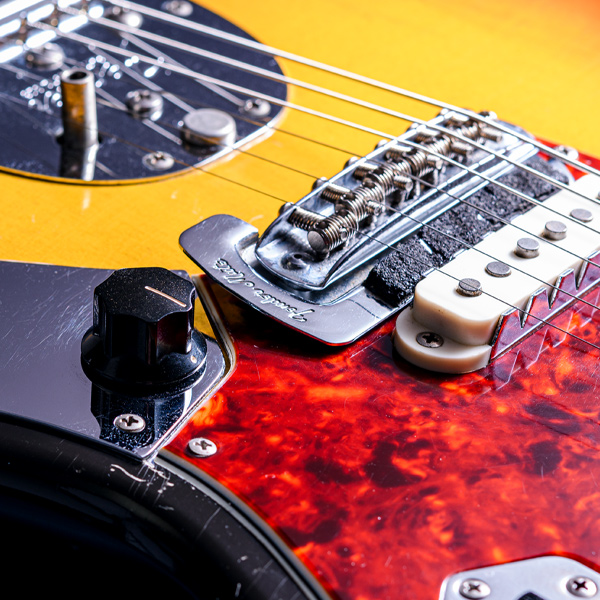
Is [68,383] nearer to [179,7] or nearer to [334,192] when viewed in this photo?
[334,192]

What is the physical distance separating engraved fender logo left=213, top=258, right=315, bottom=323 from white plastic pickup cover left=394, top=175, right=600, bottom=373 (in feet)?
0.27

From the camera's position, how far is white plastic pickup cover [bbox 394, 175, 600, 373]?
0.74 metres

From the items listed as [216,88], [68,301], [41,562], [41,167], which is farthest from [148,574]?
[216,88]

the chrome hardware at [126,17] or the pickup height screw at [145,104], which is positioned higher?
the chrome hardware at [126,17]

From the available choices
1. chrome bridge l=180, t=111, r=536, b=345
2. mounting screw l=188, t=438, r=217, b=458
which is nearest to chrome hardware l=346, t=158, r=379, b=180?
chrome bridge l=180, t=111, r=536, b=345

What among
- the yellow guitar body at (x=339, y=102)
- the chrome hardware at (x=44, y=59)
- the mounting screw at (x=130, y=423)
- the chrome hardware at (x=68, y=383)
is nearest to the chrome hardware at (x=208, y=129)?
the yellow guitar body at (x=339, y=102)

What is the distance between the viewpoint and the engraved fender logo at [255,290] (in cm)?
76

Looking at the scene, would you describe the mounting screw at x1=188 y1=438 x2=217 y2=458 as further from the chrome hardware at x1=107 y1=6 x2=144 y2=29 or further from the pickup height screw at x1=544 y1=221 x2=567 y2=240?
the chrome hardware at x1=107 y1=6 x2=144 y2=29

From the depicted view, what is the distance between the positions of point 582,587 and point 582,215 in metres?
0.39

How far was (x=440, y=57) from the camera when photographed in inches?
50.1

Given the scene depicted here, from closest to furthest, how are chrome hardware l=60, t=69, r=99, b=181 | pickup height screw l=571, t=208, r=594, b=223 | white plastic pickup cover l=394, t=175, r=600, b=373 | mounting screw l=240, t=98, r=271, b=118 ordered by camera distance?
white plastic pickup cover l=394, t=175, r=600, b=373 → pickup height screw l=571, t=208, r=594, b=223 → chrome hardware l=60, t=69, r=99, b=181 → mounting screw l=240, t=98, r=271, b=118

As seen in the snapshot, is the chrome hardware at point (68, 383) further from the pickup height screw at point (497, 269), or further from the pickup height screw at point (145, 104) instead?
the pickup height screw at point (145, 104)

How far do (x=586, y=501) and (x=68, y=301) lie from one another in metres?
0.45

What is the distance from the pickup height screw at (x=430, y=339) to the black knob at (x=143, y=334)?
0.59ft
